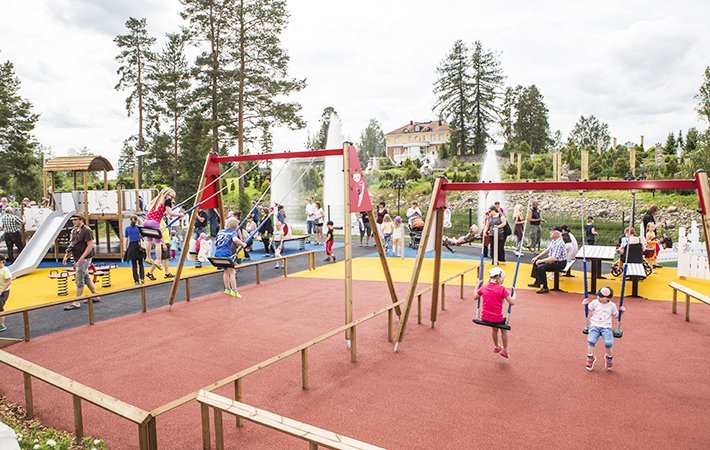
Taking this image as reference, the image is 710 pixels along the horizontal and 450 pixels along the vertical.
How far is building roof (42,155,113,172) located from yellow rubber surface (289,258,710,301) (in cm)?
920

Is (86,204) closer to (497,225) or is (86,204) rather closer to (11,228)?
(11,228)

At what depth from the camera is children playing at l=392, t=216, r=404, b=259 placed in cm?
1600

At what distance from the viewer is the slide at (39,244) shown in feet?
44.3

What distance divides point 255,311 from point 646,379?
21.4 ft

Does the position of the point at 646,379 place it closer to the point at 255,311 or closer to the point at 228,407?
the point at 228,407

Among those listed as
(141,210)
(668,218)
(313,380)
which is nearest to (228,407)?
(313,380)

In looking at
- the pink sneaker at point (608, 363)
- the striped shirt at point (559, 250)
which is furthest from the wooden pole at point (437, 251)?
the striped shirt at point (559, 250)

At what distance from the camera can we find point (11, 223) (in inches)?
593

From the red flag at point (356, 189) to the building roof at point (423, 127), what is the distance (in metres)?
82.1

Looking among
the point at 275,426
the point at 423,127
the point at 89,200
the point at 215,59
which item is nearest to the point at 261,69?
the point at 215,59

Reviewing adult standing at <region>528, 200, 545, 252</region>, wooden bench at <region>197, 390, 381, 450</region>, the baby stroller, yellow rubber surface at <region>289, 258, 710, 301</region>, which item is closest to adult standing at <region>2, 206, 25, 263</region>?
yellow rubber surface at <region>289, 258, 710, 301</region>

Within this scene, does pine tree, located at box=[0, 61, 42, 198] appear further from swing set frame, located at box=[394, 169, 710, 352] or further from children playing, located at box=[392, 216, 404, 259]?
swing set frame, located at box=[394, 169, 710, 352]

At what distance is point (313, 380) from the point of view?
5.70 m

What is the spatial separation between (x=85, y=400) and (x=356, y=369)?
3126 millimetres
